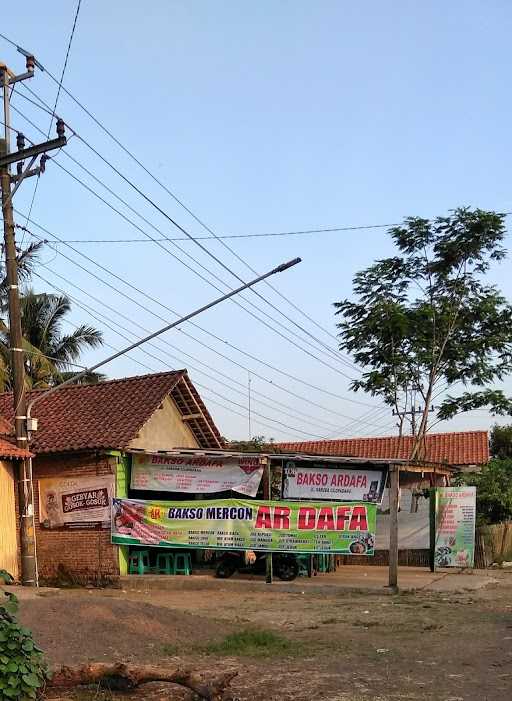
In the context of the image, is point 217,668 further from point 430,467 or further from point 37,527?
point 430,467

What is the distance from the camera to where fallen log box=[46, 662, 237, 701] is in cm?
730

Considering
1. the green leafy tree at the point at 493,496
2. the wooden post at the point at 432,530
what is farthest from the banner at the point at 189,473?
the green leafy tree at the point at 493,496

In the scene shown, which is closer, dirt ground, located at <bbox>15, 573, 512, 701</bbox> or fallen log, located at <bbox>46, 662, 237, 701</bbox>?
fallen log, located at <bbox>46, 662, 237, 701</bbox>

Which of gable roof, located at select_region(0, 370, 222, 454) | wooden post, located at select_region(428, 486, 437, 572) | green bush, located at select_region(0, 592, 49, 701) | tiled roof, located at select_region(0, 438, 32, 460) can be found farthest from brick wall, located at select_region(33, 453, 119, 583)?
green bush, located at select_region(0, 592, 49, 701)

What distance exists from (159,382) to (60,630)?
9876 millimetres

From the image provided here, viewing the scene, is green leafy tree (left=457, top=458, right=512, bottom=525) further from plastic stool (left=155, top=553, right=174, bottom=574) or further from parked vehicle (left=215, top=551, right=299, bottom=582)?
plastic stool (left=155, top=553, right=174, bottom=574)

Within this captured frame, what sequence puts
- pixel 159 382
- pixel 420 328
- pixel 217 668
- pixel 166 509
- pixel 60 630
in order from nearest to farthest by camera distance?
pixel 217 668 → pixel 60 630 → pixel 166 509 → pixel 159 382 → pixel 420 328

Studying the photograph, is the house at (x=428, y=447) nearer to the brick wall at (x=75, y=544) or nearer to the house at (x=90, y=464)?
the house at (x=90, y=464)

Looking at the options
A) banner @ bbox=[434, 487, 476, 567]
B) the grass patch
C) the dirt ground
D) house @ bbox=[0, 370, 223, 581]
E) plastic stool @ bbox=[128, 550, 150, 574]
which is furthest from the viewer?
banner @ bbox=[434, 487, 476, 567]

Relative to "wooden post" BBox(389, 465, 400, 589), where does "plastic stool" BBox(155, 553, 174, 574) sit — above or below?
below

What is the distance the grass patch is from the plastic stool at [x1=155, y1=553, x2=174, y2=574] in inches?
308

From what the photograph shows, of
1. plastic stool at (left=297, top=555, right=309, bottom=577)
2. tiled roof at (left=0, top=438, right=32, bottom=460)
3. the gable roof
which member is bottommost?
plastic stool at (left=297, top=555, right=309, bottom=577)

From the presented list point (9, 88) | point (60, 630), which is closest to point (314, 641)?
point (60, 630)

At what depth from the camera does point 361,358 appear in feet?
95.7
